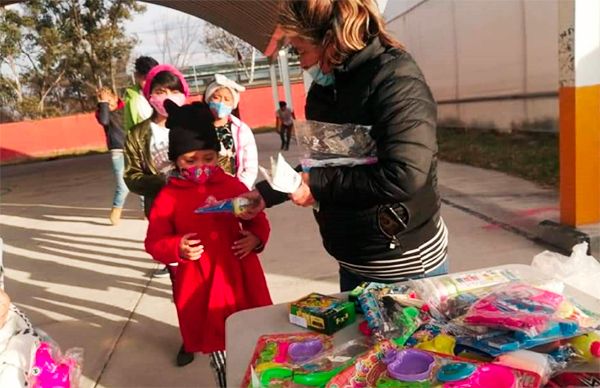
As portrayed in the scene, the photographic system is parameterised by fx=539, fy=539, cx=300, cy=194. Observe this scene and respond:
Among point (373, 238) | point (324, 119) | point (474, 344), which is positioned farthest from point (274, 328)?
point (324, 119)

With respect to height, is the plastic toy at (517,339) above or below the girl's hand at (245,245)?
above

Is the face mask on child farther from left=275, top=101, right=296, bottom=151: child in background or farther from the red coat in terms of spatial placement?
left=275, top=101, right=296, bottom=151: child in background

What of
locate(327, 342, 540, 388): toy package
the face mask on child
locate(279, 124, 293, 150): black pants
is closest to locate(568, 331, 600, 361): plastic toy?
locate(327, 342, 540, 388): toy package

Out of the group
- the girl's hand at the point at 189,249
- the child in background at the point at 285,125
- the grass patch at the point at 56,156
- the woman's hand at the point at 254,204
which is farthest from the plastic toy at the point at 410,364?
the grass patch at the point at 56,156

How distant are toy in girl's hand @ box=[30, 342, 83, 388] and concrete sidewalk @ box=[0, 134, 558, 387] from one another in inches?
36.6

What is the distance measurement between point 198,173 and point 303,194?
0.84m

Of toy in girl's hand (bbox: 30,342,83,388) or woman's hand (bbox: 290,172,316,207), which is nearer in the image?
Result: woman's hand (bbox: 290,172,316,207)

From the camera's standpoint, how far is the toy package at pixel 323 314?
1.34 meters

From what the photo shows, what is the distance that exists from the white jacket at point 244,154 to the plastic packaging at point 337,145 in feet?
4.73

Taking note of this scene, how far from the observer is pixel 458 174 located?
332 inches

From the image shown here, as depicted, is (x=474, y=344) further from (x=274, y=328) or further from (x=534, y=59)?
(x=534, y=59)

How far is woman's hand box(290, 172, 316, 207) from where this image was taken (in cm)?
147

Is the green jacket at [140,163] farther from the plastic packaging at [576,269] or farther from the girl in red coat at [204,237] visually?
the plastic packaging at [576,269]

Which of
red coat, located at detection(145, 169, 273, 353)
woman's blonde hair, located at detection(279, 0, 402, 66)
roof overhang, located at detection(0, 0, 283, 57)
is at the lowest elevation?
red coat, located at detection(145, 169, 273, 353)
